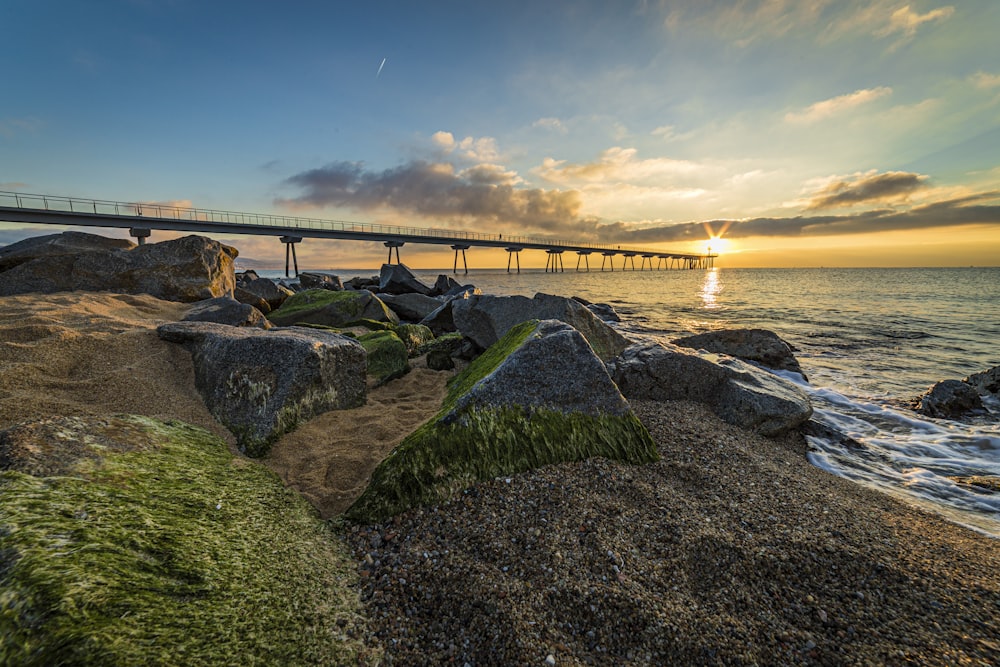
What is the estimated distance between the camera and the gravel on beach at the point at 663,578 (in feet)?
6.75

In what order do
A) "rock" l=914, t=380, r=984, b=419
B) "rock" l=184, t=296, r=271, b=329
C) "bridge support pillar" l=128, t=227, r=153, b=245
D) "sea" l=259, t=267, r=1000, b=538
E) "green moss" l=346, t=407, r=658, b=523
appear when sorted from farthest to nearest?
"bridge support pillar" l=128, t=227, r=153, b=245 < "rock" l=914, t=380, r=984, b=419 < "rock" l=184, t=296, r=271, b=329 < "sea" l=259, t=267, r=1000, b=538 < "green moss" l=346, t=407, r=658, b=523

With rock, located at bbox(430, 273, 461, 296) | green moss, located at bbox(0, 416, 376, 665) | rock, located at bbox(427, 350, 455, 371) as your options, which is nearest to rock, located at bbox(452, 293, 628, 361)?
rock, located at bbox(427, 350, 455, 371)

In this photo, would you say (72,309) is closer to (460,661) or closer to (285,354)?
(285,354)

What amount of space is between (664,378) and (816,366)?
8.65m

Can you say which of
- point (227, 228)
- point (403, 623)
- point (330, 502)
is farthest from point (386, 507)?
point (227, 228)

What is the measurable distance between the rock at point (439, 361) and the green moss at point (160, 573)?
172 inches

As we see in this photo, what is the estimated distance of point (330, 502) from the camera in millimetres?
3082

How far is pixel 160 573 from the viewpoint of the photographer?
6.04ft

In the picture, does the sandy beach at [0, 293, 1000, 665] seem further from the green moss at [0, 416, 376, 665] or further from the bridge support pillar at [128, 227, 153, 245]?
the bridge support pillar at [128, 227, 153, 245]

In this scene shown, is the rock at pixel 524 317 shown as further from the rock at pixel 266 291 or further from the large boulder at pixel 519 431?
the rock at pixel 266 291

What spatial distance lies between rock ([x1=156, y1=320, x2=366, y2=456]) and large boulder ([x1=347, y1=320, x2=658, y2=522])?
1.40m

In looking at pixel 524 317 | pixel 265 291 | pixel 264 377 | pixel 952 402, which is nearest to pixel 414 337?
pixel 524 317

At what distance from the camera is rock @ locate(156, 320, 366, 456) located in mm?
Answer: 3758

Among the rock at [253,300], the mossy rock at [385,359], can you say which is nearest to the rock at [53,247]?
the rock at [253,300]
